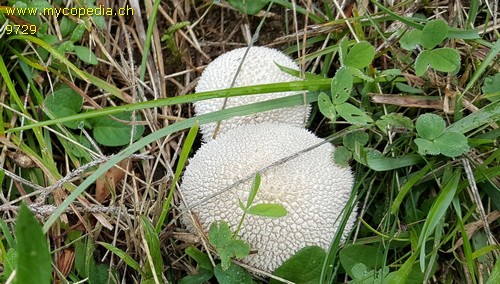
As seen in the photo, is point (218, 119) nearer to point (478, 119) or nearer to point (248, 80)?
point (248, 80)

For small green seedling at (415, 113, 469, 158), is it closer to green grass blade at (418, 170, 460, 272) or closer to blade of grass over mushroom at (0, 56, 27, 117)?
green grass blade at (418, 170, 460, 272)

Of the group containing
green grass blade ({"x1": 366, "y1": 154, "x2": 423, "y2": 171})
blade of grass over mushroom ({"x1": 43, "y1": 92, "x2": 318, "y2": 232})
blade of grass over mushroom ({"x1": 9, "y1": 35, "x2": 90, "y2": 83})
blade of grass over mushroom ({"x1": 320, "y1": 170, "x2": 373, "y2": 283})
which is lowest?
blade of grass over mushroom ({"x1": 320, "y1": 170, "x2": 373, "y2": 283})

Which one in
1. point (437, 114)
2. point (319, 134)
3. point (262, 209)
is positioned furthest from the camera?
point (319, 134)

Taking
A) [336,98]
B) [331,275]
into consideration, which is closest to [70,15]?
[336,98]

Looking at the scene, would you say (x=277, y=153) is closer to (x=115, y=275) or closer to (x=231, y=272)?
(x=231, y=272)

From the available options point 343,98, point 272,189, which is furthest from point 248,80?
point 272,189

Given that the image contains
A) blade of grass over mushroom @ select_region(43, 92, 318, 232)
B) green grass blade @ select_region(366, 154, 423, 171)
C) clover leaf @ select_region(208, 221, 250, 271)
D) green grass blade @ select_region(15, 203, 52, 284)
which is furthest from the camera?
green grass blade @ select_region(366, 154, 423, 171)

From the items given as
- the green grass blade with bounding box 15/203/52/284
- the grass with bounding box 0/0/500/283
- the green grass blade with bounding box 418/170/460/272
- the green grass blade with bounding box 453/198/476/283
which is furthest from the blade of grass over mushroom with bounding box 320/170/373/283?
the green grass blade with bounding box 15/203/52/284
